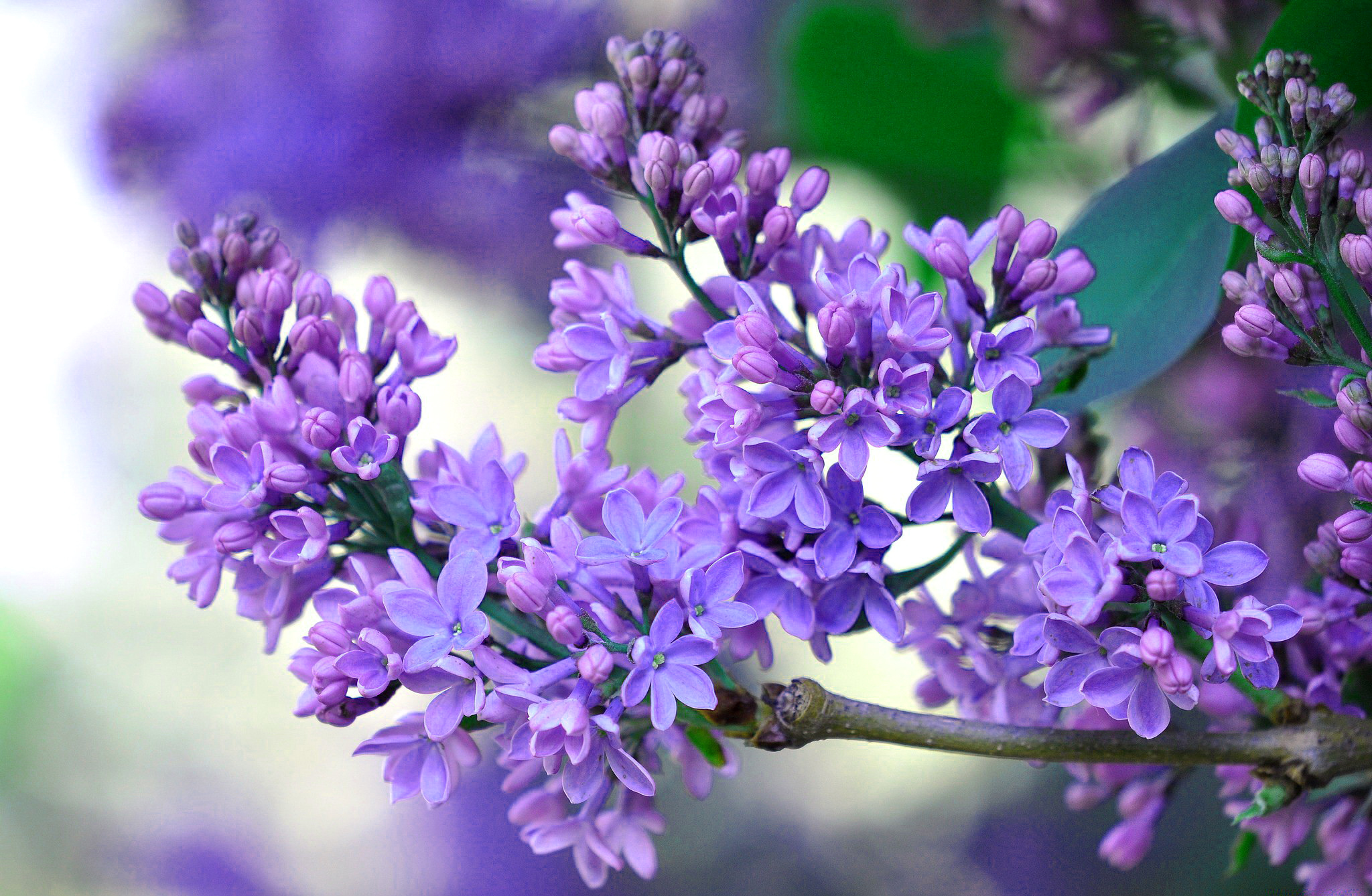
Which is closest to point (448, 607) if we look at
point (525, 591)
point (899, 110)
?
point (525, 591)

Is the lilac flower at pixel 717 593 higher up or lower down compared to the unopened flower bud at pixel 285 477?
lower down

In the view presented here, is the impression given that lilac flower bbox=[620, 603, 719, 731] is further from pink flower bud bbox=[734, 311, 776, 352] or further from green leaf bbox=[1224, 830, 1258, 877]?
green leaf bbox=[1224, 830, 1258, 877]

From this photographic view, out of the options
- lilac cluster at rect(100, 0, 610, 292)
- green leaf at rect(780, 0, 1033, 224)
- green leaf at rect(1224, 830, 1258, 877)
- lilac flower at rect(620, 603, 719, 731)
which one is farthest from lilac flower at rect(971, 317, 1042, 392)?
lilac cluster at rect(100, 0, 610, 292)

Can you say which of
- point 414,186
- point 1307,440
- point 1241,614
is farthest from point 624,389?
point 414,186

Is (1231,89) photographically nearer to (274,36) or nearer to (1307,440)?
(1307,440)

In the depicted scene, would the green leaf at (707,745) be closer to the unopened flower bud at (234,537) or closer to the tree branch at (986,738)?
the tree branch at (986,738)

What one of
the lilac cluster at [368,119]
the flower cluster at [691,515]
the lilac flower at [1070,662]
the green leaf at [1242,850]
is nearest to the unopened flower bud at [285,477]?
the flower cluster at [691,515]

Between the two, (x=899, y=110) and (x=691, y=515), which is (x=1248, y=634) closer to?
(x=691, y=515)
